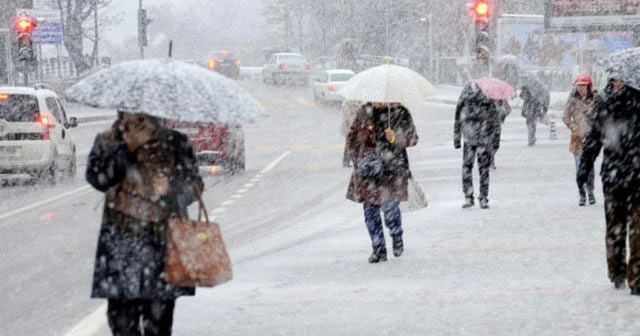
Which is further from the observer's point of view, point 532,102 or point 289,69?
point 289,69

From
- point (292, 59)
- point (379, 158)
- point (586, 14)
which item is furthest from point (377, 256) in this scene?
point (292, 59)

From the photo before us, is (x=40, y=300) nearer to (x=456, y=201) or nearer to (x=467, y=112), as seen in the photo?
(x=467, y=112)

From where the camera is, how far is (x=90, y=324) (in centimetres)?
900

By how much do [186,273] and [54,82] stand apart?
5259 centimetres

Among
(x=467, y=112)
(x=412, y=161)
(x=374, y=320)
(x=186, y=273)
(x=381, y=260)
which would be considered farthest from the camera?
(x=412, y=161)

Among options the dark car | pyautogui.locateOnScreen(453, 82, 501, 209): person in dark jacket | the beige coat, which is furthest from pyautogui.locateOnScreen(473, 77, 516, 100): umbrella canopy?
the dark car

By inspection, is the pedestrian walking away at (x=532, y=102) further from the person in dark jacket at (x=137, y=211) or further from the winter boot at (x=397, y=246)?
the person in dark jacket at (x=137, y=211)

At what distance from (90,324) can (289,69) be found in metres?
62.8

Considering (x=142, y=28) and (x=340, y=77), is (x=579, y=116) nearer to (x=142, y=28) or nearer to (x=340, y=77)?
(x=142, y=28)

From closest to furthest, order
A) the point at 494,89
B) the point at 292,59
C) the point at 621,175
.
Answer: the point at 621,175 → the point at 494,89 → the point at 292,59

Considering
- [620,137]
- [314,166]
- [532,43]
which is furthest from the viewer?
[532,43]

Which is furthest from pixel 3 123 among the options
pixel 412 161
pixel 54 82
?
pixel 54 82

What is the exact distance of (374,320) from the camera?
344 inches

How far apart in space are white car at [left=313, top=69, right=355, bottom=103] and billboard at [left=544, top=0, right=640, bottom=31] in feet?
42.2
